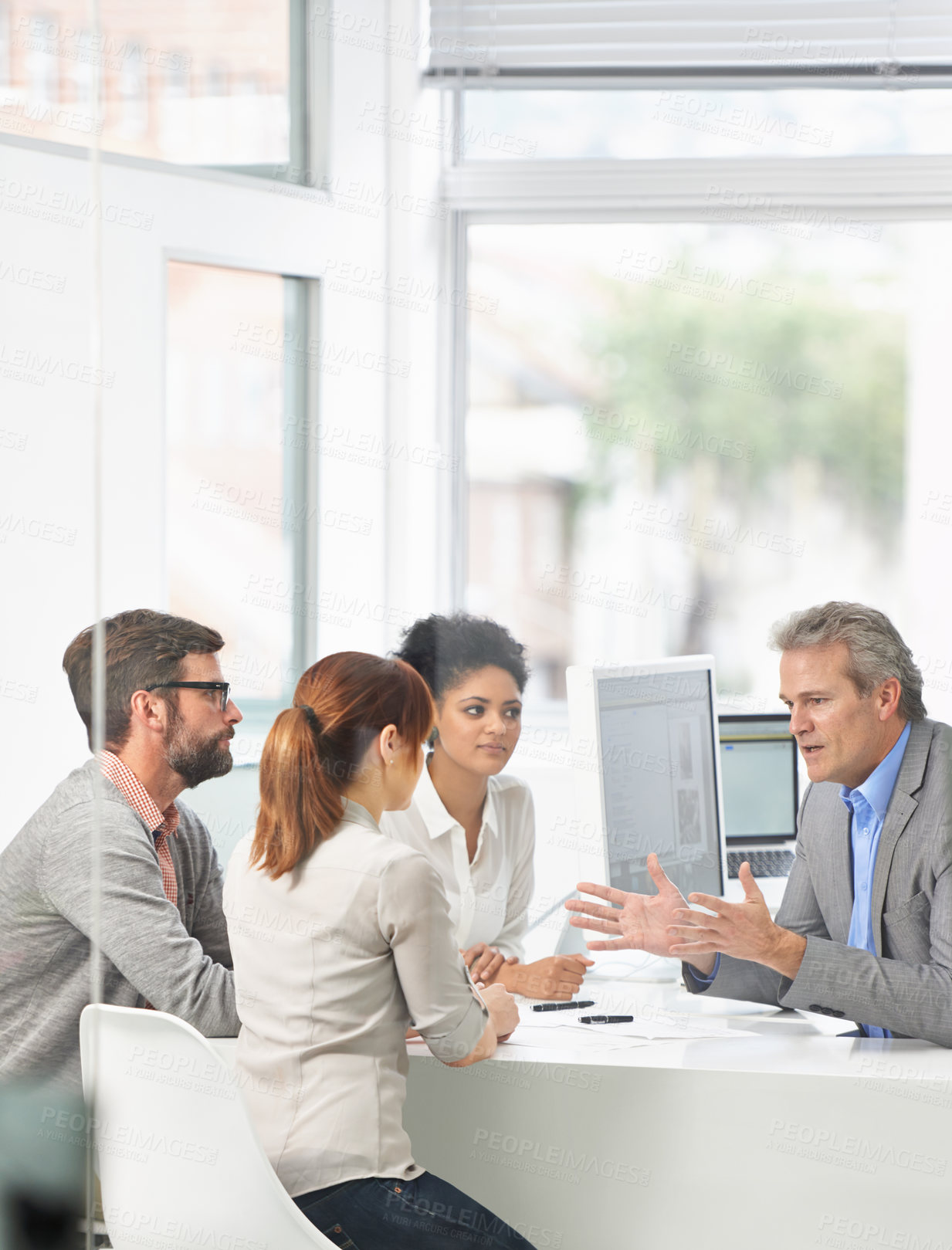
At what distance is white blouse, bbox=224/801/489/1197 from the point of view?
1.38 metres

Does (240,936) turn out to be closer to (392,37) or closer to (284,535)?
(284,535)

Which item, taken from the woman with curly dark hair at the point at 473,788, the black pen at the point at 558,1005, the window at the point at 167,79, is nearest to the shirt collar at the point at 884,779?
the black pen at the point at 558,1005

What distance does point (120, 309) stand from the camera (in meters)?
1.97

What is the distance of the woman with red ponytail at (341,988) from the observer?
138cm

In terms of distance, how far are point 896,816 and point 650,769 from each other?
15.8 inches

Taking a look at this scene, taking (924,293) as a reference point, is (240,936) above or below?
below

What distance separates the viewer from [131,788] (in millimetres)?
1664

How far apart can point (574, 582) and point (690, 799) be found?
3.01 feet

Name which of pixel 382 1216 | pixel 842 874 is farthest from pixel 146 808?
pixel 842 874

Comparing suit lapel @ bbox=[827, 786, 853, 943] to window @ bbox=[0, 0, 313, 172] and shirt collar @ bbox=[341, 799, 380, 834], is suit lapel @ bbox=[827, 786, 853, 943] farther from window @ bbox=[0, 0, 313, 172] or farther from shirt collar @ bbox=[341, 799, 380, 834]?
window @ bbox=[0, 0, 313, 172]

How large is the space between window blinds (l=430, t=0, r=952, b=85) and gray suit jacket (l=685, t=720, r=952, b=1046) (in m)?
1.57

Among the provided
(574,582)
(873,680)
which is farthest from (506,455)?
(873,680)

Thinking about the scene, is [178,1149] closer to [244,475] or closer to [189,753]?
[189,753]

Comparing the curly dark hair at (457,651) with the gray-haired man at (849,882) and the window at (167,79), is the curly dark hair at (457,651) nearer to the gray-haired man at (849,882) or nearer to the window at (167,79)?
the gray-haired man at (849,882)
